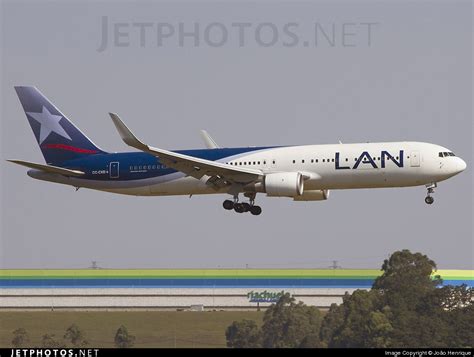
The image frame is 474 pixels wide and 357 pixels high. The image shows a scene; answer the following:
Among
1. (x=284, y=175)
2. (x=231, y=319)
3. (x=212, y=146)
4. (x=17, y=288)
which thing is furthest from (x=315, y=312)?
(x=17, y=288)

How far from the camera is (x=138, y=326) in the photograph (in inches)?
4031

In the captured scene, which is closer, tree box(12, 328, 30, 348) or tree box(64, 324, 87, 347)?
tree box(12, 328, 30, 348)

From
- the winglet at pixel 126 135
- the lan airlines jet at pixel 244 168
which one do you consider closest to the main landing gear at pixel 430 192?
the lan airlines jet at pixel 244 168

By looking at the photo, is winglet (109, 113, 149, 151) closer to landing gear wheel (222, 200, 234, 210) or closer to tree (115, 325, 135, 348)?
landing gear wheel (222, 200, 234, 210)

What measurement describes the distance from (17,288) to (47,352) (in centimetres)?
8099

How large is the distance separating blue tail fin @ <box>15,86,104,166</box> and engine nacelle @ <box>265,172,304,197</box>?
A: 12.2 meters

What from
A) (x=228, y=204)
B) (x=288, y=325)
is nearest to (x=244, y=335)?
(x=288, y=325)

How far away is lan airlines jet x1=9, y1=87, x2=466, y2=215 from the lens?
74.4m

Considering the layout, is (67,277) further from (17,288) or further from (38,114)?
(38,114)

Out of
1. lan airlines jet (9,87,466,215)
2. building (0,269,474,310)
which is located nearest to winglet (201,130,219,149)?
lan airlines jet (9,87,466,215)

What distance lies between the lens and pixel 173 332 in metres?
99.4

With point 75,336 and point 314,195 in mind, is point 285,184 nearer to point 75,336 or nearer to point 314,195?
point 314,195

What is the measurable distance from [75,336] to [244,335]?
11995mm

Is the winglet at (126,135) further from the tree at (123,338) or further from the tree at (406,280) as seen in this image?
the tree at (406,280)
